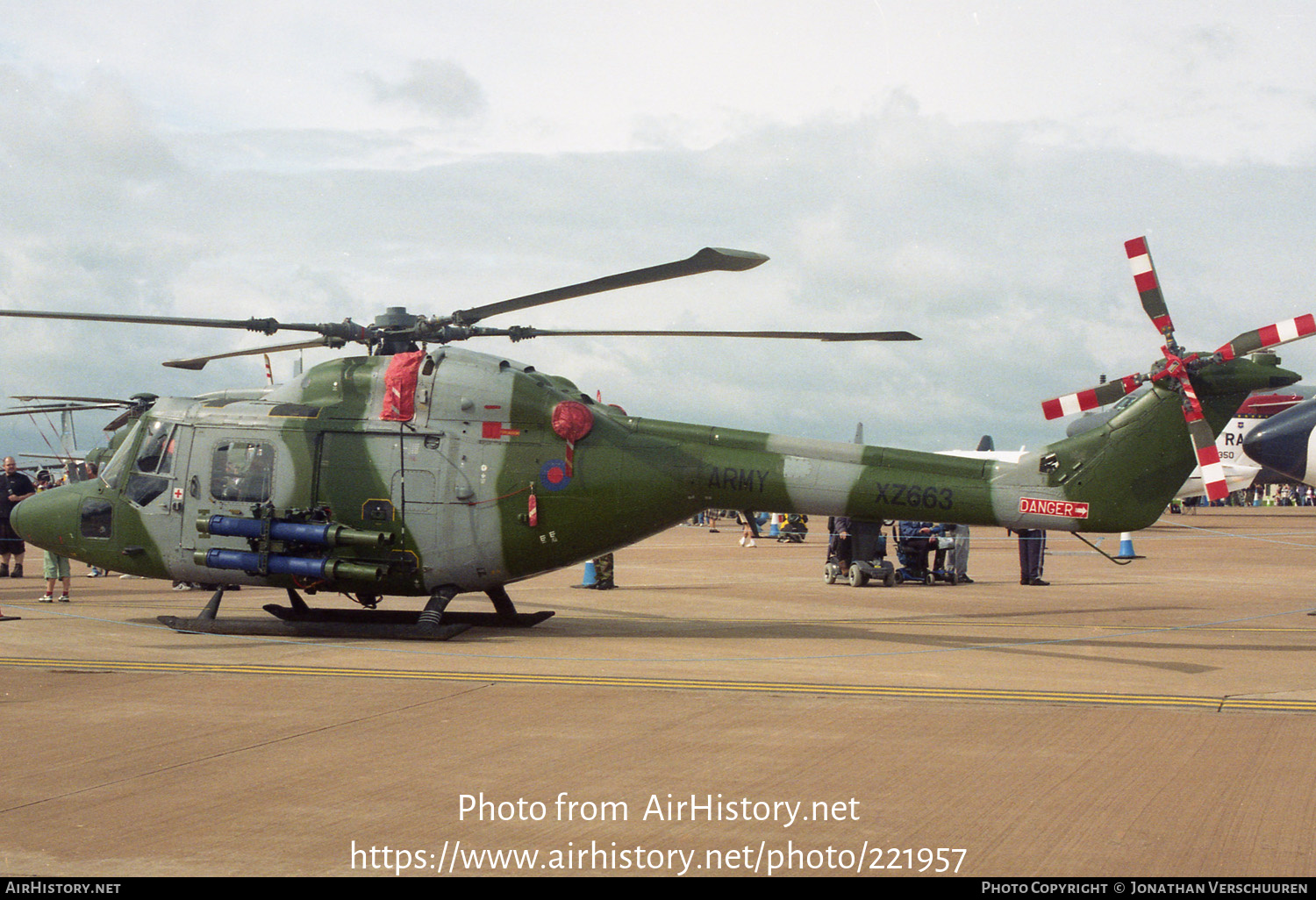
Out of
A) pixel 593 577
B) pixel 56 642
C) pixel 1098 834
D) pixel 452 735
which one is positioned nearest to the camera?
pixel 1098 834

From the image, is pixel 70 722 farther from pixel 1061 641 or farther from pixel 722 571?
pixel 722 571

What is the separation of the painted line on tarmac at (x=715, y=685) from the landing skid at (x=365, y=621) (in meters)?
2.12

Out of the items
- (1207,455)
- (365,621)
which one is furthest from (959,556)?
(365,621)

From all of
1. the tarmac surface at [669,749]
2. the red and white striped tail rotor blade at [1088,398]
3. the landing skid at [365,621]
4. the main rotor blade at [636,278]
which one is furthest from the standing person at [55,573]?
the red and white striped tail rotor blade at [1088,398]

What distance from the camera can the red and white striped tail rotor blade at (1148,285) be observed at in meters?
12.7

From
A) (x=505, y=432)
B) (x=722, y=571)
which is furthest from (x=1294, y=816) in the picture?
(x=722, y=571)

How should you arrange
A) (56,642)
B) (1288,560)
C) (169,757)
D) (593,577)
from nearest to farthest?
(169,757)
(56,642)
(593,577)
(1288,560)

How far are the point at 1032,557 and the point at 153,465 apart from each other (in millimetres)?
16319

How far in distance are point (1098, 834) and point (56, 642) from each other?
37.5 ft

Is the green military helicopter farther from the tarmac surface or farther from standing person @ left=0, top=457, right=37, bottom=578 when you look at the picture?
standing person @ left=0, top=457, right=37, bottom=578

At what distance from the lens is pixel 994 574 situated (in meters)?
25.8

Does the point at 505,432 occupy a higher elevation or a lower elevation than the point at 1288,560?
higher

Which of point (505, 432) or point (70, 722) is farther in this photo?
point (505, 432)

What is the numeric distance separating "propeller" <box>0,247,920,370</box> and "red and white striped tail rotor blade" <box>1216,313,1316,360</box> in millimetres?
3764
